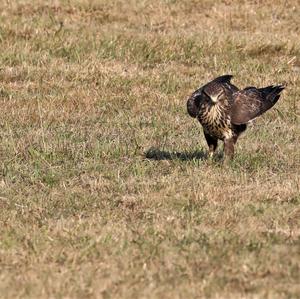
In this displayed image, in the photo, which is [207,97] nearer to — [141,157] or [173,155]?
[173,155]

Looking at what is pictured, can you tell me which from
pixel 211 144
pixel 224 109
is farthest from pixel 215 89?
pixel 211 144

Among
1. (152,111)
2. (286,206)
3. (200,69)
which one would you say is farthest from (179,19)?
(286,206)

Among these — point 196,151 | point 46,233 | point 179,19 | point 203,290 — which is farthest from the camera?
point 179,19

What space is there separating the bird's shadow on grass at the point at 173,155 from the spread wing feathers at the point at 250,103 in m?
0.88

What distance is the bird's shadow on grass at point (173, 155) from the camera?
1063cm

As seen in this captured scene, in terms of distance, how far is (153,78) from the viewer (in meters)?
14.8

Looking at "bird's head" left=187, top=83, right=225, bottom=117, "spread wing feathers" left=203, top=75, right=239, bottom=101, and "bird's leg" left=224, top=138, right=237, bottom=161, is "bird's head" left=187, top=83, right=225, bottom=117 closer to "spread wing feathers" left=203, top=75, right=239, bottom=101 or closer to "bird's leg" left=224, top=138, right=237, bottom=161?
"spread wing feathers" left=203, top=75, right=239, bottom=101

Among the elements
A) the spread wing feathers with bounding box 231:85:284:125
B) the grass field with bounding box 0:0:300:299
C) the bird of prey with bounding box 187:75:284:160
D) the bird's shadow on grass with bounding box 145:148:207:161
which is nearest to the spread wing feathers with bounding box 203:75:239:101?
the bird of prey with bounding box 187:75:284:160

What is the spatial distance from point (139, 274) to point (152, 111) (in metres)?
6.86

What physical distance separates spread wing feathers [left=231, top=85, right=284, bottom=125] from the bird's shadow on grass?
2.89ft

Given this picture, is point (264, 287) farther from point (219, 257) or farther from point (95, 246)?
point (95, 246)

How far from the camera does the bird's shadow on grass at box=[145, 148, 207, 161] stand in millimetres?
10633

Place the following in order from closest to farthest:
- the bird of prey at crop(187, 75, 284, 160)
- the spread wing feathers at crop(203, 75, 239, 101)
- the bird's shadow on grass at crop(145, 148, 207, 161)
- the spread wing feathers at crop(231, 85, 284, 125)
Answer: the spread wing feathers at crop(203, 75, 239, 101) < the bird of prey at crop(187, 75, 284, 160) < the spread wing feathers at crop(231, 85, 284, 125) < the bird's shadow on grass at crop(145, 148, 207, 161)

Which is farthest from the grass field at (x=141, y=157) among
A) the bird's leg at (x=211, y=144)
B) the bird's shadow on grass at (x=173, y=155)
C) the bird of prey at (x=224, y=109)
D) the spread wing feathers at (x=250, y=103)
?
the spread wing feathers at (x=250, y=103)
